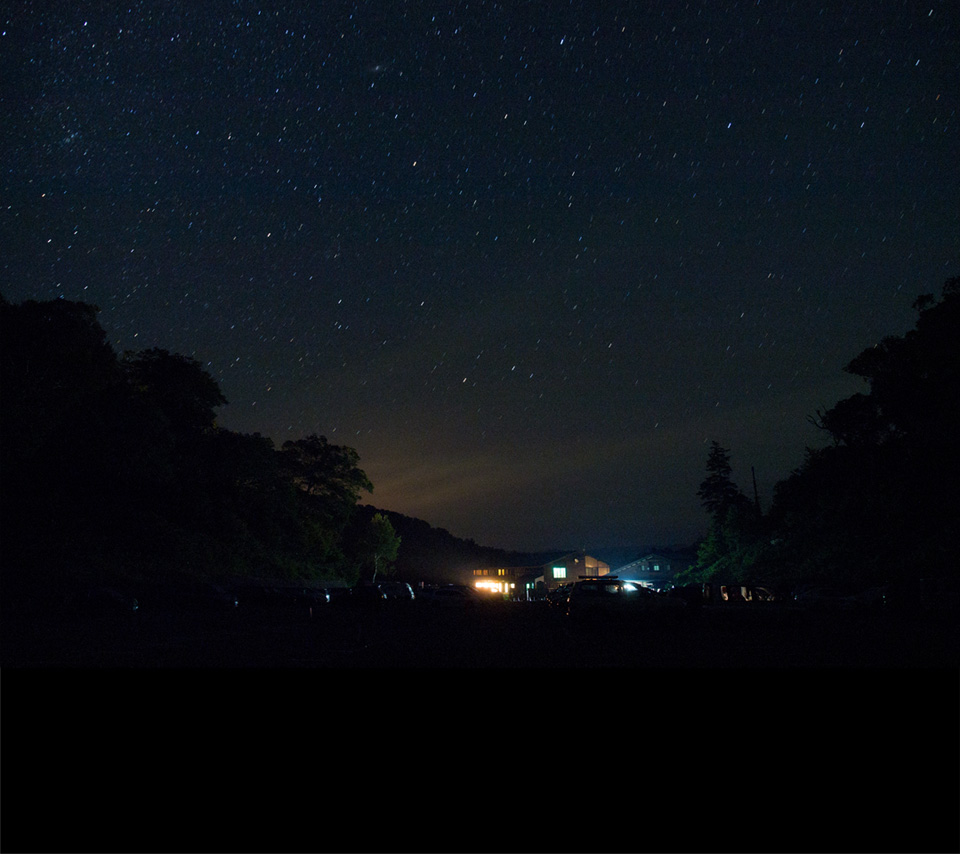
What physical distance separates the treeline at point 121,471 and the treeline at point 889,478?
127 ft

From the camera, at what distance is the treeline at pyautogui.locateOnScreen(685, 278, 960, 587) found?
30453mm

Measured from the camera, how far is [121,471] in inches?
1757

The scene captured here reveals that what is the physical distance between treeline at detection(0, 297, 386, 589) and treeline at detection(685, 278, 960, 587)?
38643 millimetres

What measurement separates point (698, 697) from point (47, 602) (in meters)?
36.5

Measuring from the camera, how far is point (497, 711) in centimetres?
502

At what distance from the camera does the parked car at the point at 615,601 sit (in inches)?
827

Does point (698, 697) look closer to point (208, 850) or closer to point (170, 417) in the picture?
point (208, 850)

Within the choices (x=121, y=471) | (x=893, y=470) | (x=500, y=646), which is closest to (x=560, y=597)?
(x=893, y=470)

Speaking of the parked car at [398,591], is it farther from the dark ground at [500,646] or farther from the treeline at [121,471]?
the dark ground at [500,646]

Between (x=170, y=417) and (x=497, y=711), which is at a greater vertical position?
(x=170, y=417)

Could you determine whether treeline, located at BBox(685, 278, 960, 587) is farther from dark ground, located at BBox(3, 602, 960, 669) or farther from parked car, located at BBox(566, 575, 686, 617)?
parked car, located at BBox(566, 575, 686, 617)

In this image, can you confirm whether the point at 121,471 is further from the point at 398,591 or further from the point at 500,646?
the point at 500,646

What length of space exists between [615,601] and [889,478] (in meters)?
20.4

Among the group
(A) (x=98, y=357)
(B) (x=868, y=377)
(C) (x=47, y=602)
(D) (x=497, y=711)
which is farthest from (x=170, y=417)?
(D) (x=497, y=711)
